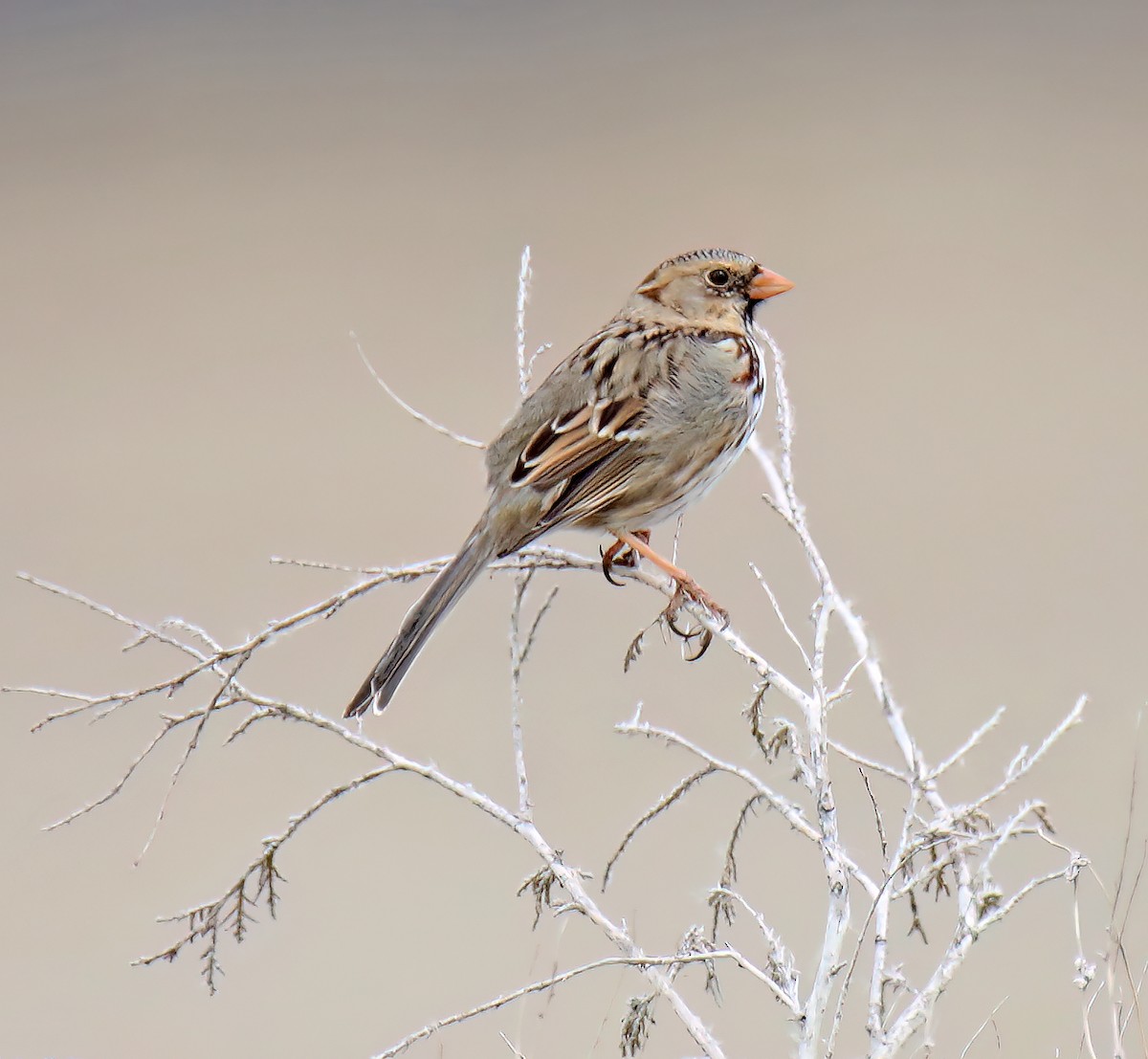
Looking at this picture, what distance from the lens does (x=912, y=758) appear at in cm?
198

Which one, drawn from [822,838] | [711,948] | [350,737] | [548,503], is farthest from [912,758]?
[548,503]

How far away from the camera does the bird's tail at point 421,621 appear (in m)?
2.43

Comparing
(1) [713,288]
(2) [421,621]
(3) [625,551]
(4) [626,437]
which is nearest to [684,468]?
(4) [626,437]

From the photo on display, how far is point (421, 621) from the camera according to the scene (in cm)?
255

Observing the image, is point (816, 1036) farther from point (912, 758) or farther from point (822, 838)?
point (912, 758)

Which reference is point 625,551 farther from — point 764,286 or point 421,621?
point 421,621

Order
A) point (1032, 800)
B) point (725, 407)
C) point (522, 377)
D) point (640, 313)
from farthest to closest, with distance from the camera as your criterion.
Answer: point (640, 313) → point (725, 407) → point (522, 377) → point (1032, 800)

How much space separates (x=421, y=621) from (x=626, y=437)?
67 cm

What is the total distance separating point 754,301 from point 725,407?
0.51 meters

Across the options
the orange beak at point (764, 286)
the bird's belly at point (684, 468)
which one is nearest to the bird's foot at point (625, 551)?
the bird's belly at point (684, 468)

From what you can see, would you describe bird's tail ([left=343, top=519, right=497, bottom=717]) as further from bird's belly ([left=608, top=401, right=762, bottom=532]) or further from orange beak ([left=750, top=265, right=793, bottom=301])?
orange beak ([left=750, top=265, right=793, bottom=301])

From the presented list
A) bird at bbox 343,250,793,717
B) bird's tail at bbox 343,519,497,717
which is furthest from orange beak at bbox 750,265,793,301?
bird's tail at bbox 343,519,497,717

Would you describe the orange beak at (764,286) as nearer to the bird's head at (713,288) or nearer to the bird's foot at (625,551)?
the bird's head at (713,288)

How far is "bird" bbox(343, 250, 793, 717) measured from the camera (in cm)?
284
